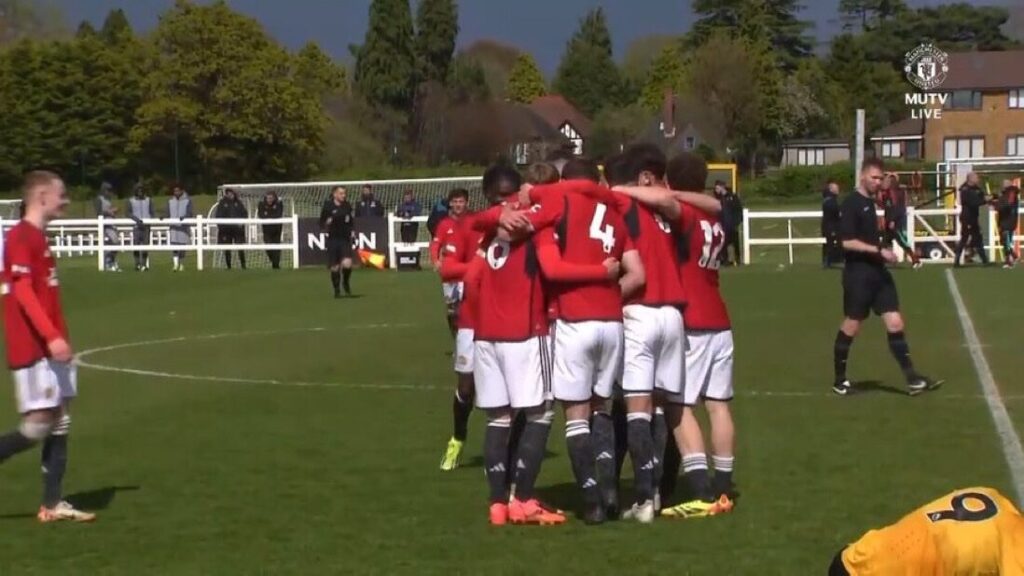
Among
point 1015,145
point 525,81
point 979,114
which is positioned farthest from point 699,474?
point 525,81

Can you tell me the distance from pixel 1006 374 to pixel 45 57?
70573 mm

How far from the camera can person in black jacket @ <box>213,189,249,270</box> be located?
37812 millimetres

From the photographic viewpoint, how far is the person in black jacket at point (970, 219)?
33469mm

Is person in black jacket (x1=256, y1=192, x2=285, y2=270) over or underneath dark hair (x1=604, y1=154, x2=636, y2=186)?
underneath

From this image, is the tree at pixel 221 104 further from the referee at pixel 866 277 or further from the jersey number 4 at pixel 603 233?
the jersey number 4 at pixel 603 233

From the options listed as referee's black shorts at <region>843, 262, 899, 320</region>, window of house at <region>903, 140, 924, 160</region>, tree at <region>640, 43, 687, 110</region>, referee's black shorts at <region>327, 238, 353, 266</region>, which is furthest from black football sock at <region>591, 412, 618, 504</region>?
tree at <region>640, 43, 687, 110</region>

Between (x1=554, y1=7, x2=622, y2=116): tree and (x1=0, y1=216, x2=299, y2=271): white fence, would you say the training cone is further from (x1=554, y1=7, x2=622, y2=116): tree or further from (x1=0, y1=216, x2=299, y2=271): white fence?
(x1=554, y1=7, x2=622, y2=116): tree

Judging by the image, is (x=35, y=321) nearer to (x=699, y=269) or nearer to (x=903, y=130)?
(x=699, y=269)

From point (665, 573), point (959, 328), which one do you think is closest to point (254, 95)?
point (959, 328)

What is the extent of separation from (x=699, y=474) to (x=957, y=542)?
3404 millimetres

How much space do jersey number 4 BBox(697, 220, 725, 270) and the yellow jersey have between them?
128 inches

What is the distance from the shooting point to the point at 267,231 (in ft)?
126

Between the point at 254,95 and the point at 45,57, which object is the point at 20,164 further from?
the point at 254,95

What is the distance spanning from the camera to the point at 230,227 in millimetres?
38219
